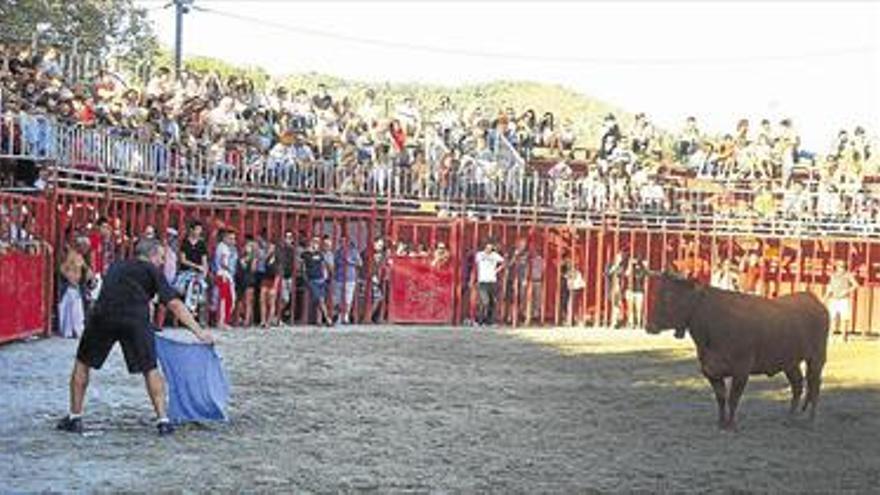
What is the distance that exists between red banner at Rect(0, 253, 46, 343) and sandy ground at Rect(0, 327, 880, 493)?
0.35 m

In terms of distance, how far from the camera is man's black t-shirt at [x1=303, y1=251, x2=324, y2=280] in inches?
1000

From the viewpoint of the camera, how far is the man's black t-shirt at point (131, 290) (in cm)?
1100

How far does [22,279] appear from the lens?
18.2 metres

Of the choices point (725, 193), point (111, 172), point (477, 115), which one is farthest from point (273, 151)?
point (725, 193)

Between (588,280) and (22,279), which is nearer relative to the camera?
(22,279)

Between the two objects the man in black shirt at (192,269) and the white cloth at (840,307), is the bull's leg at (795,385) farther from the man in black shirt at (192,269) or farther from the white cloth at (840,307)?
the white cloth at (840,307)

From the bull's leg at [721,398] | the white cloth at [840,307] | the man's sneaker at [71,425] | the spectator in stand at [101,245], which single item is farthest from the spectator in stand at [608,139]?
the man's sneaker at [71,425]

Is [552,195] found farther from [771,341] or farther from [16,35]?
[771,341]

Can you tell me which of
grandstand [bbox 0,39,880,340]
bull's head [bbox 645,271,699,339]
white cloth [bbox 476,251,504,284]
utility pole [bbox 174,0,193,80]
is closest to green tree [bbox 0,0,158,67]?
utility pole [bbox 174,0,193,80]

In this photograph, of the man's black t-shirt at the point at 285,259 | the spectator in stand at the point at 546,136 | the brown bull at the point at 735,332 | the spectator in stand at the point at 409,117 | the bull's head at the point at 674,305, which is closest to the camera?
the brown bull at the point at 735,332

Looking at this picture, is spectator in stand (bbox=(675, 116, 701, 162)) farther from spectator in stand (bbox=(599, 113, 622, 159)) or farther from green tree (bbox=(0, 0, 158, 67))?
green tree (bbox=(0, 0, 158, 67))

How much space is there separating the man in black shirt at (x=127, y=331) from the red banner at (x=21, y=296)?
6.71 m

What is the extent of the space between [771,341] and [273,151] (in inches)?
615

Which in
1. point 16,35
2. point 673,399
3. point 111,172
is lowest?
point 673,399
